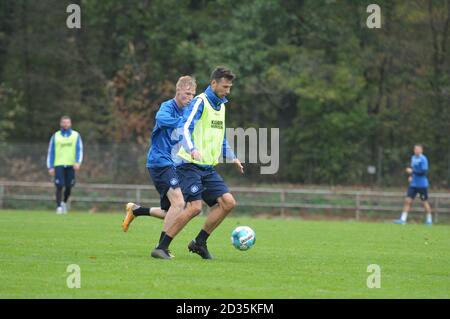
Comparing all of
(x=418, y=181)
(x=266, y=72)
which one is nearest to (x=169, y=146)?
(x=418, y=181)

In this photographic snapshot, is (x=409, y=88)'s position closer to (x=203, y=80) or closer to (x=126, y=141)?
(x=203, y=80)

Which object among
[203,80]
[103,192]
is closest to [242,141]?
[203,80]

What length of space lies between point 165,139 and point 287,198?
760 inches

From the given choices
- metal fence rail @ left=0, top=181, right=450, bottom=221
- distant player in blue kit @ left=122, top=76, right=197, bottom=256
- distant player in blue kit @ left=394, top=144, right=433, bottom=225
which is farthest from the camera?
metal fence rail @ left=0, top=181, right=450, bottom=221

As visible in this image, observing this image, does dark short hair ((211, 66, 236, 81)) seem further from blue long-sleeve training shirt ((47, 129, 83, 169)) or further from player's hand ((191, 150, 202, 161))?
blue long-sleeve training shirt ((47, 129, 83, 169))

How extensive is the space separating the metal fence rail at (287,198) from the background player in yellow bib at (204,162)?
1799 cm

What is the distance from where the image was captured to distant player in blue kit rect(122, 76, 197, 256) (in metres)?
12.0

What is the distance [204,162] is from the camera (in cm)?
1198

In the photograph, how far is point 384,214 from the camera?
30.2 meters

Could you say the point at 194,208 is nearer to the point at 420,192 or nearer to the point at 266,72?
the point at 420,192

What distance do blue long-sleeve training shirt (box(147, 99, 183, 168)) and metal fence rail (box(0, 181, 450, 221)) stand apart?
708 inches

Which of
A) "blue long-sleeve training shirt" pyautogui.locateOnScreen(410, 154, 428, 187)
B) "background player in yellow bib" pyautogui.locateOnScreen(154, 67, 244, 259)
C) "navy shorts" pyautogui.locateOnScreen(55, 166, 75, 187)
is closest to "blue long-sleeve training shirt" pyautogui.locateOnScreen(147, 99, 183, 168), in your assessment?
"background player in yellow bib" pyautogui.locateOnScreen(154, 67, 244, 259)

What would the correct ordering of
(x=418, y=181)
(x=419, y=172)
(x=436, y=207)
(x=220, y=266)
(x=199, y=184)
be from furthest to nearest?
(x=436, y=207), (x=418, y=181), (x=419, y=172), (x=199, y=184), (x=220, y=266)

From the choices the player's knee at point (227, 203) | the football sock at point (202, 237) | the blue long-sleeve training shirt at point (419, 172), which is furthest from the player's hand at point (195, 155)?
Answer: the blue long-sleeve training shirt at point (419, 172)
